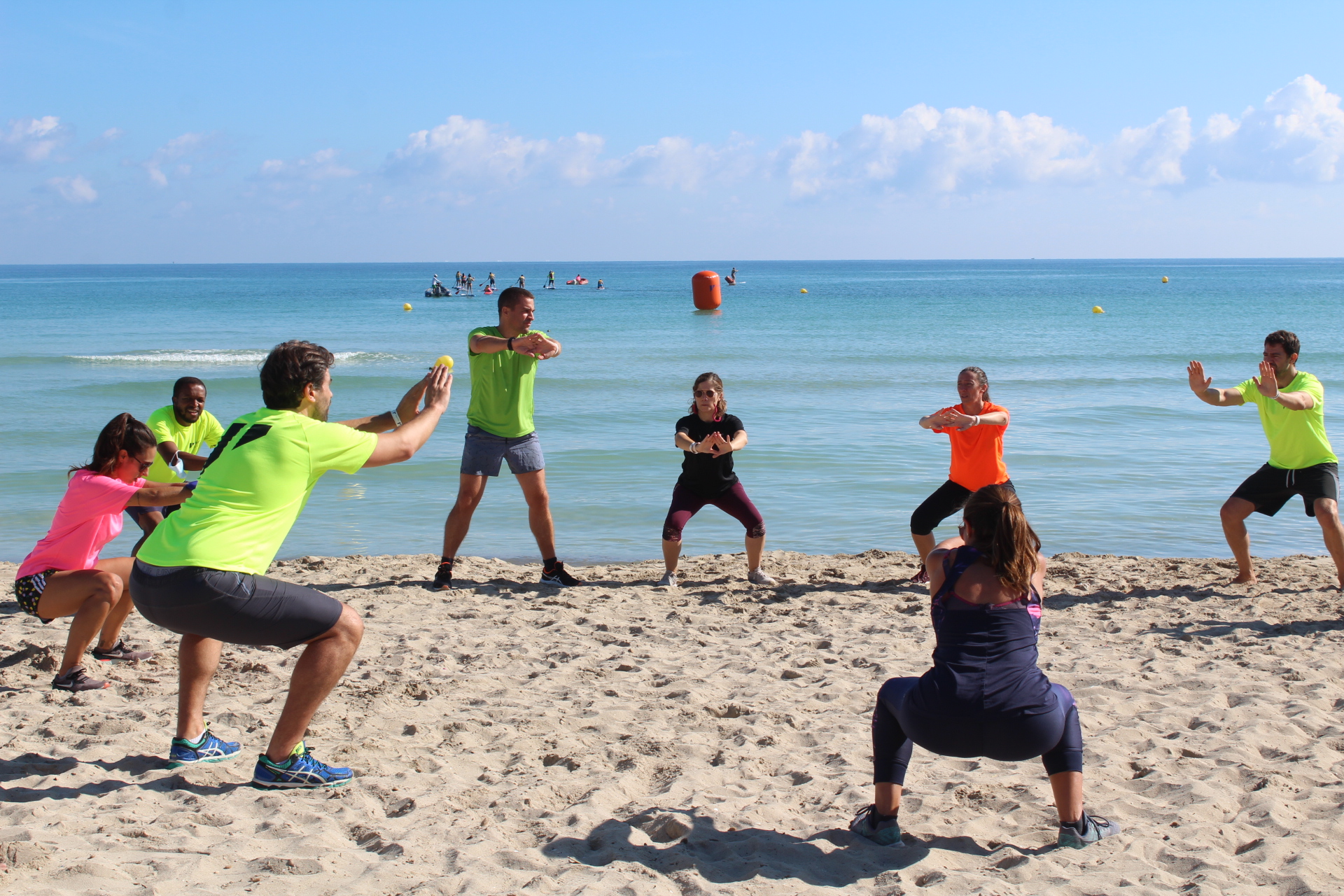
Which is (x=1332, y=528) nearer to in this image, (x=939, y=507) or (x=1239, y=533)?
(x=1239, y=533)

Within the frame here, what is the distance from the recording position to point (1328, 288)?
8419cm

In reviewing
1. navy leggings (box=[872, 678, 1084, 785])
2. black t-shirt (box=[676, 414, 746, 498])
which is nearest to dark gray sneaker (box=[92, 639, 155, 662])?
black t-shirt (box=[676, 414, 746, 498])

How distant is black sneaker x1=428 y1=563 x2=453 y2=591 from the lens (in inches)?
279

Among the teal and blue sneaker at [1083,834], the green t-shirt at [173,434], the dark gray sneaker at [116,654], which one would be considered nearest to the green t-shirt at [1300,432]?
the teal and blue sneaker at [1083,834]

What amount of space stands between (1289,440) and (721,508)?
12.0 ft

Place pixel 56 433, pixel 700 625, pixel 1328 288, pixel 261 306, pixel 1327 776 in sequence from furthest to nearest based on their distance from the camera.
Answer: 1. pixel 1328 288
2. pixel 261 306
3. pixel 56 433
4. pixel 700 625
5. pixel 1327 776

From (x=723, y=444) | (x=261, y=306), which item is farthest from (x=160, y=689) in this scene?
(x=261, y=306)

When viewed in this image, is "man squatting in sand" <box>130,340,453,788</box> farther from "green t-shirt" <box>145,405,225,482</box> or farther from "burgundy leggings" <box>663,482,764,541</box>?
"burgundy leggings" <box>663,482,764,541</box>

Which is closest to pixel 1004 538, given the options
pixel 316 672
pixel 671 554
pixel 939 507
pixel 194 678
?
pixel 316 672

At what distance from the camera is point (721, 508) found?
7.17 meters

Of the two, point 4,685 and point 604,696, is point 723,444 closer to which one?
point 604,696

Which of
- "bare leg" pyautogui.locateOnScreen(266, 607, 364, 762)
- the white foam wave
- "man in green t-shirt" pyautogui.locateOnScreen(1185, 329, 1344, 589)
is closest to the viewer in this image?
"bare leg" pyautogui.locateOnScreen(266, 607, 364, 762)

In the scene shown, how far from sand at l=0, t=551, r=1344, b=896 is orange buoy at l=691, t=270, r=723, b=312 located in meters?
42.4

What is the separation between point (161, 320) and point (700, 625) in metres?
47.7
